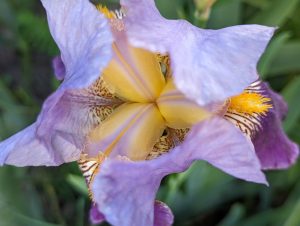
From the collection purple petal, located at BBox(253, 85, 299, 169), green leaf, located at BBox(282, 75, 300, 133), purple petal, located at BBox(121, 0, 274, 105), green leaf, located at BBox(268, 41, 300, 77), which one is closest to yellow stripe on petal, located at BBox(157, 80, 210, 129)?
purple petal, located at BBox(121, 0, 274, 105)

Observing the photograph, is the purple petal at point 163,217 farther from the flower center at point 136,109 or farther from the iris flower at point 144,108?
the flower center at point 136,109

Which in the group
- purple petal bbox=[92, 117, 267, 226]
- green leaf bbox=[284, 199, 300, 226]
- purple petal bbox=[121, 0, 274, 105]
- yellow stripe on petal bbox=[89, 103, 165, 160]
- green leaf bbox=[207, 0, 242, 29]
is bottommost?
green leaf bbox=[284, 199, 300, 226]

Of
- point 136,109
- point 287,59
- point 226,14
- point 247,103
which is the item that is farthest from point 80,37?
point 287,59

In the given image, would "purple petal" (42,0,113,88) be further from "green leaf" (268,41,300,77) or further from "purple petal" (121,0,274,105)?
"green leaf" (268,41,300,77)

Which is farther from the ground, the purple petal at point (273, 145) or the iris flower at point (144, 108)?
the iris flower at point (144, 108)

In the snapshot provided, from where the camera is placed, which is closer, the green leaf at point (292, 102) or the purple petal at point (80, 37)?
the purple petal at point (80, 37)

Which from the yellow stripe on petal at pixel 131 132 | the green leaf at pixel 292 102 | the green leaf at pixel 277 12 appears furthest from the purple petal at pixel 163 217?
the green leaf at pixel 277 12

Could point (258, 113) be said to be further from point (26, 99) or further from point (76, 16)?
point (26, 99)

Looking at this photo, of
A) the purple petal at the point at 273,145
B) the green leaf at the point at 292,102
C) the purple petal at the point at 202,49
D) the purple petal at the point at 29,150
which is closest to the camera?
the purple petal at the point at 202,49
